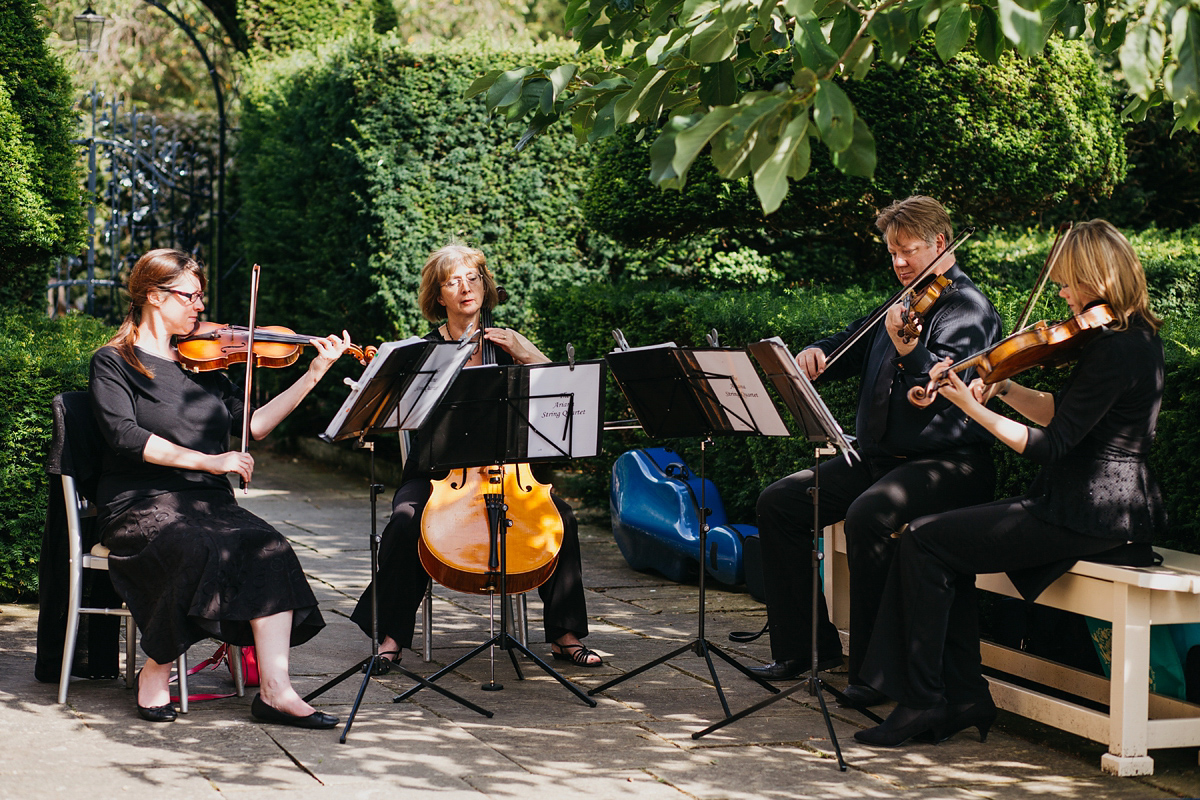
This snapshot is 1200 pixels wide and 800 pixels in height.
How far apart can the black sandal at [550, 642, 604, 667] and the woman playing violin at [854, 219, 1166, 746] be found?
124 cm

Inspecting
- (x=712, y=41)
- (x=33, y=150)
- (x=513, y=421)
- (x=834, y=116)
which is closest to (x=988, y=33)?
(x=712, y=41)

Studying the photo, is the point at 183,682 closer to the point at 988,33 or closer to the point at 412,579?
the point at 412,579

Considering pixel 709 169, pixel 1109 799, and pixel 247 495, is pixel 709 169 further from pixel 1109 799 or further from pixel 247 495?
pixel 1109 799

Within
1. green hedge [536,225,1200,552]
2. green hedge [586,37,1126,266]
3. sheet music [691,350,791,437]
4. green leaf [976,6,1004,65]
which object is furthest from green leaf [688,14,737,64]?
green hedge [586,37,1126,266]

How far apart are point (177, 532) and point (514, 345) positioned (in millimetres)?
1612

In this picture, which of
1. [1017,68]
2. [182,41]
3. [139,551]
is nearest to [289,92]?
[1017,68]

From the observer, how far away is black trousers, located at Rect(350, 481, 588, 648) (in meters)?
4.90

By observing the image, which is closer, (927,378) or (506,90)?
(506,90)

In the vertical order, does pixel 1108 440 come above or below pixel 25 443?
above

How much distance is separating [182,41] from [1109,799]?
1974 centimetres

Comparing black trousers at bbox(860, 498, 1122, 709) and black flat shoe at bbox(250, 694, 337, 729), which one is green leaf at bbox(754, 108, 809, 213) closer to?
black trousers at bbox(860, 498, 1122, 709)

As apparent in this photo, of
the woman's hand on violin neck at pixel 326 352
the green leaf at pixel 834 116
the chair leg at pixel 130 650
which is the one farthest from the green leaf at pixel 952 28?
the chair leg at pixel 130 650

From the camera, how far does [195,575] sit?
4141mm

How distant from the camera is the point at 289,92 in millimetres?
10969
